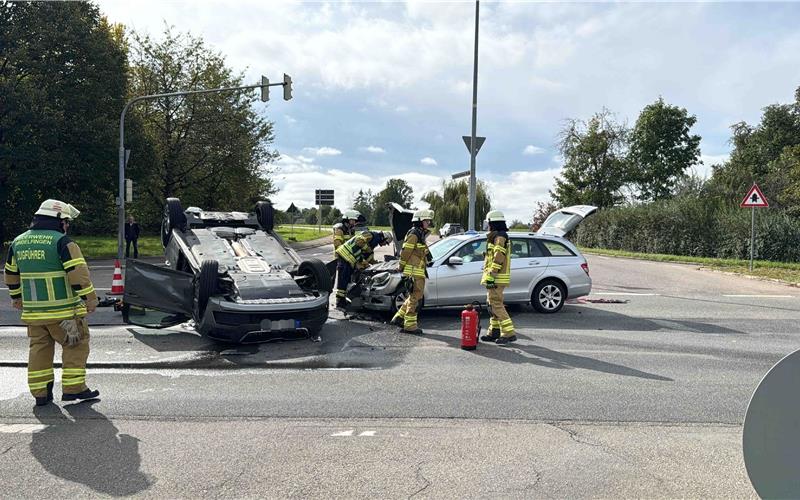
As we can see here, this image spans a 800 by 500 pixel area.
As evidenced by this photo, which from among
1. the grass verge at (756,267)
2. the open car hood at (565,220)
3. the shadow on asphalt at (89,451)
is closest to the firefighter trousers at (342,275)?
the open car hood at (565,220)

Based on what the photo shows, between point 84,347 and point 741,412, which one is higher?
point 84,347

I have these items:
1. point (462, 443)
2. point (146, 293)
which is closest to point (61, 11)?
point (146, 293)

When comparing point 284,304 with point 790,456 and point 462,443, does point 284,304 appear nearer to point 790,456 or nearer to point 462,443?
point 462,443

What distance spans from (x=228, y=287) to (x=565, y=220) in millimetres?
7148

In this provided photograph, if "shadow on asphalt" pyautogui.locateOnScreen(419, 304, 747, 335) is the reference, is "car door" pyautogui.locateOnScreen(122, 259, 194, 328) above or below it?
above

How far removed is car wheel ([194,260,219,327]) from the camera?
7695 mm

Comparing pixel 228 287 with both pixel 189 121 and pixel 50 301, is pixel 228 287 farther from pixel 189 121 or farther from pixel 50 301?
pixel 189 121

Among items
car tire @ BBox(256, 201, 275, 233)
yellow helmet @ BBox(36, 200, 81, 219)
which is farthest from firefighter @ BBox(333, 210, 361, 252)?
yellow helmet @ BBox(36, 200, 81, 219)

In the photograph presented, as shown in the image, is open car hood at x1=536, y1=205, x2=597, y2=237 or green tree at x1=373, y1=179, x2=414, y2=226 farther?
green tree at x1=373, y1=179, x2=414, y2=226

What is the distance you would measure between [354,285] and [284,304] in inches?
102

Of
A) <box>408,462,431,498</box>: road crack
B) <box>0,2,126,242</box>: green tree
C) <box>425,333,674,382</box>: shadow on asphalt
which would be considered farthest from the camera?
<box>0,2,126,242</box>: green tree

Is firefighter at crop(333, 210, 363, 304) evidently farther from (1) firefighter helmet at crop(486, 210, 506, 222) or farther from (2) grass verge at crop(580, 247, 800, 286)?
(2) grass verge at crop(580, 247, 800, 286)

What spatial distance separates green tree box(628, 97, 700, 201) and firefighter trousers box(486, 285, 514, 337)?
40324mm

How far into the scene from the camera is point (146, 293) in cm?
833
